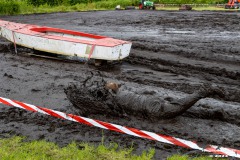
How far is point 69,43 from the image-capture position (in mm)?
10445

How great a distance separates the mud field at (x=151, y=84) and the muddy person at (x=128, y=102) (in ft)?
0.48

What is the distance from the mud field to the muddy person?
0.48 feet

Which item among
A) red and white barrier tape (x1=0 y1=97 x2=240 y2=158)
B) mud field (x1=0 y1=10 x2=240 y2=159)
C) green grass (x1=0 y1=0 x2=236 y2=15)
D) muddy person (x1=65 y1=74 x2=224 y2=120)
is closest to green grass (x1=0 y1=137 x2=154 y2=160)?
mud field (x1=0 y1=10 x2=240 y2=159)

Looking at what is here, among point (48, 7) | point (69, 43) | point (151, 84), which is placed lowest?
point (151, 84)

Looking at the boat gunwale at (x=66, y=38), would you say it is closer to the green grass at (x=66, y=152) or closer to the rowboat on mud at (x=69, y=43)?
the rowboat on mud at (x=69, y=43)

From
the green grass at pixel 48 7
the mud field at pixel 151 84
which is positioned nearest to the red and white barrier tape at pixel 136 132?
the mud field at pixel 151 84

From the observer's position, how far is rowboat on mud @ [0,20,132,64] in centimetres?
991

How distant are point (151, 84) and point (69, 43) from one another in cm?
351

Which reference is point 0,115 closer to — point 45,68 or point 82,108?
point 82,108

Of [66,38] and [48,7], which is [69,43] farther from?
[48,7]

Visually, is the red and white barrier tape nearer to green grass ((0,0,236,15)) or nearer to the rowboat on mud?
the rowboat on mud

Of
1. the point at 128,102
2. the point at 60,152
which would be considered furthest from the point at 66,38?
the point at 60,152

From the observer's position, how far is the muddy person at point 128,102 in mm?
6270

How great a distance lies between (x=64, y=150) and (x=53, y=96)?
3013 mm
